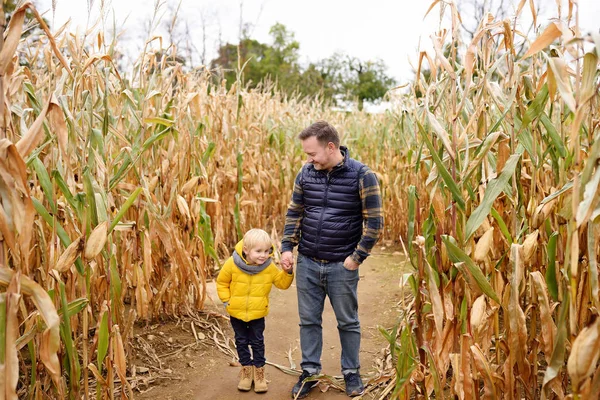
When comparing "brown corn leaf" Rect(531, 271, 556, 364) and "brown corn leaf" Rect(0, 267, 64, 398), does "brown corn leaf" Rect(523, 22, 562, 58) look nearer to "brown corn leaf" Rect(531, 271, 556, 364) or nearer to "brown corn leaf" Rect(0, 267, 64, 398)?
"brown corn leaf" Rect(531, 271, 556, 364)

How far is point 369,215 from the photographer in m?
2.73

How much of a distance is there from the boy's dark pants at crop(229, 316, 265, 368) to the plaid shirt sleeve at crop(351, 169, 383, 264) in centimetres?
71

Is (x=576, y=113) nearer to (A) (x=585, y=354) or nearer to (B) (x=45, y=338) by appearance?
(A) (x=585, y=354)

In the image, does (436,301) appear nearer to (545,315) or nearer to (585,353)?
(545,315)

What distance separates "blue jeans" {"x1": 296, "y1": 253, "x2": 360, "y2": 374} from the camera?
9.24 feet

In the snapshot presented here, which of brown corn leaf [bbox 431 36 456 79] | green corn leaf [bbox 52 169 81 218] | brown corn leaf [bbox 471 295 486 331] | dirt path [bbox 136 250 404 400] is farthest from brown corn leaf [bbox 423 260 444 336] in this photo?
green corn leaf [bbox 52 169 81 218]

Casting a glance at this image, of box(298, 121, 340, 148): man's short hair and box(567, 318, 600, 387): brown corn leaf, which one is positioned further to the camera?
box(298, 121, 340, 148): man's short hair

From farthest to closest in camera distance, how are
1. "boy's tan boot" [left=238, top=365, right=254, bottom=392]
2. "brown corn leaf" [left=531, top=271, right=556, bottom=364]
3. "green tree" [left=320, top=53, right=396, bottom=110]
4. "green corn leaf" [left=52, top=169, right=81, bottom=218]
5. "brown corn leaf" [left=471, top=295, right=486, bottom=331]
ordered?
"green tree" [left=320, top=53, right=396, bottom=110] < "boy's tan boot" [left=238, top=365, right=254, bottom=392] < "green corn leaf" [left=52, top=169, right=81, bottom=218] < "brown corn leaf" [left=471, top=295, right=486, bottom=331] < "brown corn leaf" [left=531, top=271, right=556, bottom=364]

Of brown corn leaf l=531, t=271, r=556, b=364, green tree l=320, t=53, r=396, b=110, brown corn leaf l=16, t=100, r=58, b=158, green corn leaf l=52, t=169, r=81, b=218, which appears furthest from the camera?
green tree l=320, t=53, r=396, b=110

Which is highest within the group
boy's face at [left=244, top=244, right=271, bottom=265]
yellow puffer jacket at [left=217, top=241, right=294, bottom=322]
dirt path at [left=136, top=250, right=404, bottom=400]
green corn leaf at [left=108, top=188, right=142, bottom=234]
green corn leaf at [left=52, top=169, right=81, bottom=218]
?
green corn leaf at [left=52, top=169, right=81, bottom=218]

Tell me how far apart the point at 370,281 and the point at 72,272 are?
10.9ft

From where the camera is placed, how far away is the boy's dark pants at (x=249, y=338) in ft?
9.45

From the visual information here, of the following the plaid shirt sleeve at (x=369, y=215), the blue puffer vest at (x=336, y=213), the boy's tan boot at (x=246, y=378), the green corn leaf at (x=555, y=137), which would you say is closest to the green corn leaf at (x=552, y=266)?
the green corn leaf at (x=555, y=137)

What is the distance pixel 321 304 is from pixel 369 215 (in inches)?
24.7
